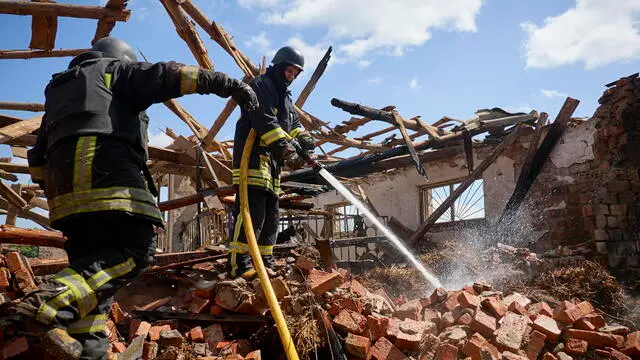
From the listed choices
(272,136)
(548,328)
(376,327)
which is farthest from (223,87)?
(548,328)

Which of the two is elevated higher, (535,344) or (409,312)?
(409,312)

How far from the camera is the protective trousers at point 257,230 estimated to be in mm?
3617

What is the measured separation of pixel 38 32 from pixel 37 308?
3846 millimetres

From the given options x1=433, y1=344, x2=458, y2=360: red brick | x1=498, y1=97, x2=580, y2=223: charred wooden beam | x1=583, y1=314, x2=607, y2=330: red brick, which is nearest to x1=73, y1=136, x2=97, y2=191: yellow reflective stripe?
x1=433, y1=344, x2=458, y2=360: red brick

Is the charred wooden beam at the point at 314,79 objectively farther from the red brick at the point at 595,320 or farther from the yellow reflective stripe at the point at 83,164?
the yellow reflective stripe at the point at 83,164

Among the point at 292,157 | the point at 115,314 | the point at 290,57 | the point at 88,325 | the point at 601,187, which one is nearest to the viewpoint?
the point at 88,325

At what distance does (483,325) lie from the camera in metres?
3.19

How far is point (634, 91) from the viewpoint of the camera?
7.34 m

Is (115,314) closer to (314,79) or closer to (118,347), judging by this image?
(118,347)

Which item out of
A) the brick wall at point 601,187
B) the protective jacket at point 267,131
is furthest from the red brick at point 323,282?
the brick wall at point 601,187

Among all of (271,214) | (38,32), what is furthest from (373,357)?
(38,32)

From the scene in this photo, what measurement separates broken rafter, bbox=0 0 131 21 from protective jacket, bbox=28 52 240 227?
219cm

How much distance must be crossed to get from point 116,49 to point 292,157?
1669 mm

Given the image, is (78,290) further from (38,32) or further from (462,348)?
(38,32)
